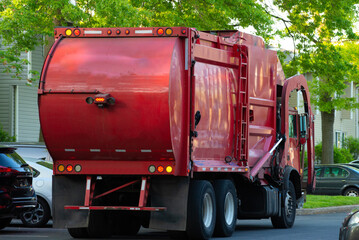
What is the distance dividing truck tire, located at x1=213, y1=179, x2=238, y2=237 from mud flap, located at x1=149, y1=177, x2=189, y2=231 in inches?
53.8

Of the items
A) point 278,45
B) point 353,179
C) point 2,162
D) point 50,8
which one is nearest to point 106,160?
point 2,162

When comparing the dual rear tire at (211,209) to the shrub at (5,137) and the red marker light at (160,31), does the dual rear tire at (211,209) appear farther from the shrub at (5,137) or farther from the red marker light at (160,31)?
the shrub at (5,137)

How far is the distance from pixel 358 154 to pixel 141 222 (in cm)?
4294

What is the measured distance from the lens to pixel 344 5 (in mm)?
29906

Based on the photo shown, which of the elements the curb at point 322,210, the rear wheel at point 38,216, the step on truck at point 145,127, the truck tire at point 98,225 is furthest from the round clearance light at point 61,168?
the curb at point 322,210

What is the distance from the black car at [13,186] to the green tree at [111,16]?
28.3 ft

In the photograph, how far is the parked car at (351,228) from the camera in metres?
10.1

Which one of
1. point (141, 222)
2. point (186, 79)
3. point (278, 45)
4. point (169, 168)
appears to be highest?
point (278, 45)

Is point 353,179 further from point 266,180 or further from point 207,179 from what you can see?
point 207,179

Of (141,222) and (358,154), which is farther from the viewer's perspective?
(358,154)

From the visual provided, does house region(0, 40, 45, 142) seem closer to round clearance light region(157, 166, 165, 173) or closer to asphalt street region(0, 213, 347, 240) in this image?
asphalt street region(0, 213, 347, 240)

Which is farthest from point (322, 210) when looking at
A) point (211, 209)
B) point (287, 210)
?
point (211, 209)

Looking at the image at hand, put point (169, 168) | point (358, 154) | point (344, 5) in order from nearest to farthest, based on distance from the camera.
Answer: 1. point (169, 168)
2. point (344, 5)
3. point (358, 154)

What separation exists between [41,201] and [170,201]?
4.41 meters
